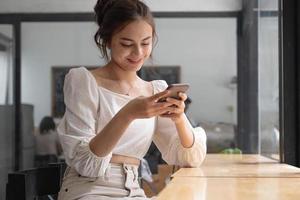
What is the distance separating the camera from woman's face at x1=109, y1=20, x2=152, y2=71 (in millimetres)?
1222

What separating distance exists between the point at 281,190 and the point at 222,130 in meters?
3.32

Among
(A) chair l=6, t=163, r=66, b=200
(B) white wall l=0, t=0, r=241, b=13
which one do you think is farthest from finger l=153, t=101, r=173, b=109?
(B) white wall l=0, t=0, r=241, b=13

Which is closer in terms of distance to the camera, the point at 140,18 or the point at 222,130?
the point at 140,18

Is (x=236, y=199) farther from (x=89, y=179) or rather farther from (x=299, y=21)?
(x=299, y=21)

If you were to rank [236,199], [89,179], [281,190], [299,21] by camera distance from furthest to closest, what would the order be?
[299,21], [89,179], [281,190], [236,199]

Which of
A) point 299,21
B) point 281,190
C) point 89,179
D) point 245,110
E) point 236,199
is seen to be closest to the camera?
point 236,199

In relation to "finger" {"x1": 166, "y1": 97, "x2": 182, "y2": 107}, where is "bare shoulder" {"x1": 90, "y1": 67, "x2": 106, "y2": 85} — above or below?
above

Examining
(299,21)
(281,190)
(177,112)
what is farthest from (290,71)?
(281,190)

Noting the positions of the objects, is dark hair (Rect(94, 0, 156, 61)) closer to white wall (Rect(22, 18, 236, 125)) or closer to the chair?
the chair

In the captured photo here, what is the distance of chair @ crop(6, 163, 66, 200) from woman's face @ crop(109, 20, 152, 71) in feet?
1.20

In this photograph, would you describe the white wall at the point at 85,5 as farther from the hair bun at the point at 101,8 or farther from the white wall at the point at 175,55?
the hair bun at the point at 101,8

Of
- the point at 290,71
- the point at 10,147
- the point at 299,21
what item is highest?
the point at 299,21

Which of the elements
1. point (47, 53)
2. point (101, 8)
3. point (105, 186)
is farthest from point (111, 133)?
point (47, 53)

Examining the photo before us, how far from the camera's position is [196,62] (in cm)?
439
